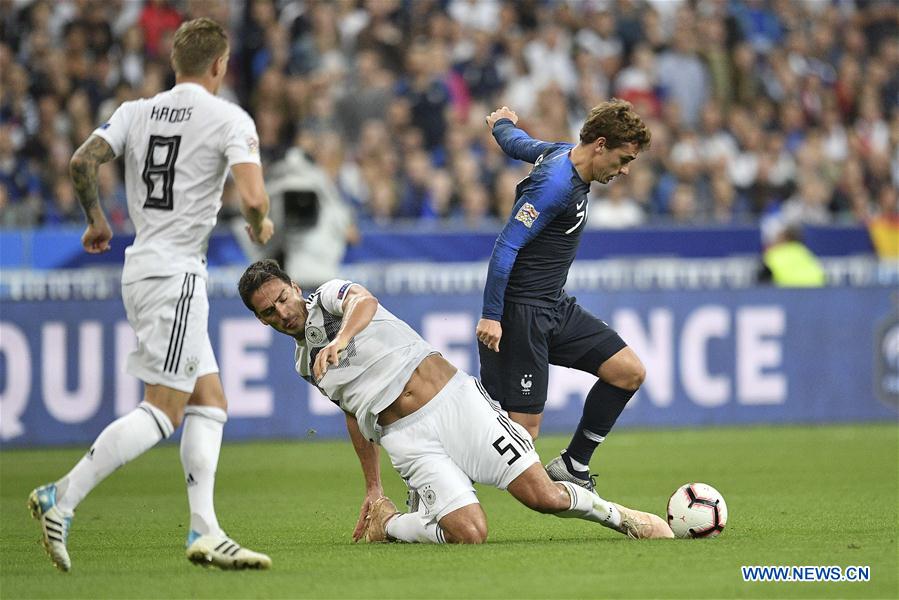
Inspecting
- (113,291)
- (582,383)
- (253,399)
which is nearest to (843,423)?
(582,383)

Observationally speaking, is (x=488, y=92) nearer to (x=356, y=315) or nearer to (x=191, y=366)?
(x=356, y=315)

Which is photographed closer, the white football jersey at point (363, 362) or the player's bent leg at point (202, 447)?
the player's bent leg at point (202, 447)

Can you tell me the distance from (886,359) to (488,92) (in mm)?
5670

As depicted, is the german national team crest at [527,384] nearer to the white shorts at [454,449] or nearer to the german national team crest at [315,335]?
the white shorts at [454,449]

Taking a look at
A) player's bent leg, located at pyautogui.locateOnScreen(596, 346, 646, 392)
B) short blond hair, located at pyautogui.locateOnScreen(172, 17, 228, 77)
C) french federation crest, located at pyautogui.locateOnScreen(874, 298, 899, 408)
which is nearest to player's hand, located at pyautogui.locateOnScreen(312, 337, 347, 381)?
short blond hair, located at pyautogui.locateOnScreen(172, 17, 228, 77)

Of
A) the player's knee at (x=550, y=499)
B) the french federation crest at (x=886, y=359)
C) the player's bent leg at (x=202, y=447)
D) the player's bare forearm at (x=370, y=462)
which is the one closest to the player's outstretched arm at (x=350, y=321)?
the player's bent leg at (x=202, y=447)

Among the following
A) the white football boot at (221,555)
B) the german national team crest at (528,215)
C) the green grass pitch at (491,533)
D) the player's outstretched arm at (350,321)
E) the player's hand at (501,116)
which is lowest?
the green grass pitch at (491,533)

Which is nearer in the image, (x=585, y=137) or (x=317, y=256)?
(x=585, y=137)

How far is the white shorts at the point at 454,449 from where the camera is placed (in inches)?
285

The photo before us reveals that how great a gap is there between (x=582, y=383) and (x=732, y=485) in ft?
13.4

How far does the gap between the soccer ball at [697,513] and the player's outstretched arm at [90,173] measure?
3.11 meters

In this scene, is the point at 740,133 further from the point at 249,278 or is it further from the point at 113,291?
the point at 249,278

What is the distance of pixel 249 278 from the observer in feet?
22.4

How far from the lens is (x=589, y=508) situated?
7.27 metres
